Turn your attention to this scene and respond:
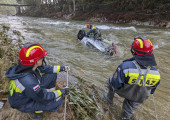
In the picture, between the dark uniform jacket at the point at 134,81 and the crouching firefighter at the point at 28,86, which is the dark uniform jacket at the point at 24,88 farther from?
the dark uniform jacket at the point at 134,81

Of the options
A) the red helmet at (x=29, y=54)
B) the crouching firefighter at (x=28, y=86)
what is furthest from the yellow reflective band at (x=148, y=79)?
the red helmet at (x=29, y=54)

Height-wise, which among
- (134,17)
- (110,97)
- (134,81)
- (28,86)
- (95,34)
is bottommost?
(110,97)

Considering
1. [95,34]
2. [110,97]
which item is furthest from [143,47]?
[95,34]

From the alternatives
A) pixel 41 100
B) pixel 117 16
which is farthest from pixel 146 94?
pixel 117 16

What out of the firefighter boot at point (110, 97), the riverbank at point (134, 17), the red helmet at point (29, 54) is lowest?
the firefighter boot at point (110, 97)

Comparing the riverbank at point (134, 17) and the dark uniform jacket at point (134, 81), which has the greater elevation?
the riverbank at point (134, 17)

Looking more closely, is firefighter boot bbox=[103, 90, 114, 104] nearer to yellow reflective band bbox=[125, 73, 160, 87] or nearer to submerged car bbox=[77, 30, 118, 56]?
yellow reflective band bbox=[125, 73, 160, 87]

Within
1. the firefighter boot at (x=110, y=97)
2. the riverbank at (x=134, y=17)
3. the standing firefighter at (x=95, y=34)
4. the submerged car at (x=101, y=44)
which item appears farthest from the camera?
the riverbank at (x=134, y=17)

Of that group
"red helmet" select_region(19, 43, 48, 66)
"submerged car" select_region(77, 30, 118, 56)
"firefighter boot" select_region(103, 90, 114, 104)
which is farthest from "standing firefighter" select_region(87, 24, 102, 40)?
"red helmet" select_region(19, 43, 48, 66)

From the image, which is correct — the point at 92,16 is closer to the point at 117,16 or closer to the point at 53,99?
the point at 117,16

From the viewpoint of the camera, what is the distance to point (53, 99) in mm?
2055

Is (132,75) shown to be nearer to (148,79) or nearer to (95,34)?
(148,79)

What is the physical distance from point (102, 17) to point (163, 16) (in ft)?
39.6

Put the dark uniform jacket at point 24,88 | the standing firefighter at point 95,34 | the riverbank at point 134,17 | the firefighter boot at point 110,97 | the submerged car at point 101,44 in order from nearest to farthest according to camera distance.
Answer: the dark uniform jacket at point 24,88
the firefighter boot at point 110,97
the submerged car at point 101,44
the standing firefighter at point 95,34
the riverbank at point 134,17
